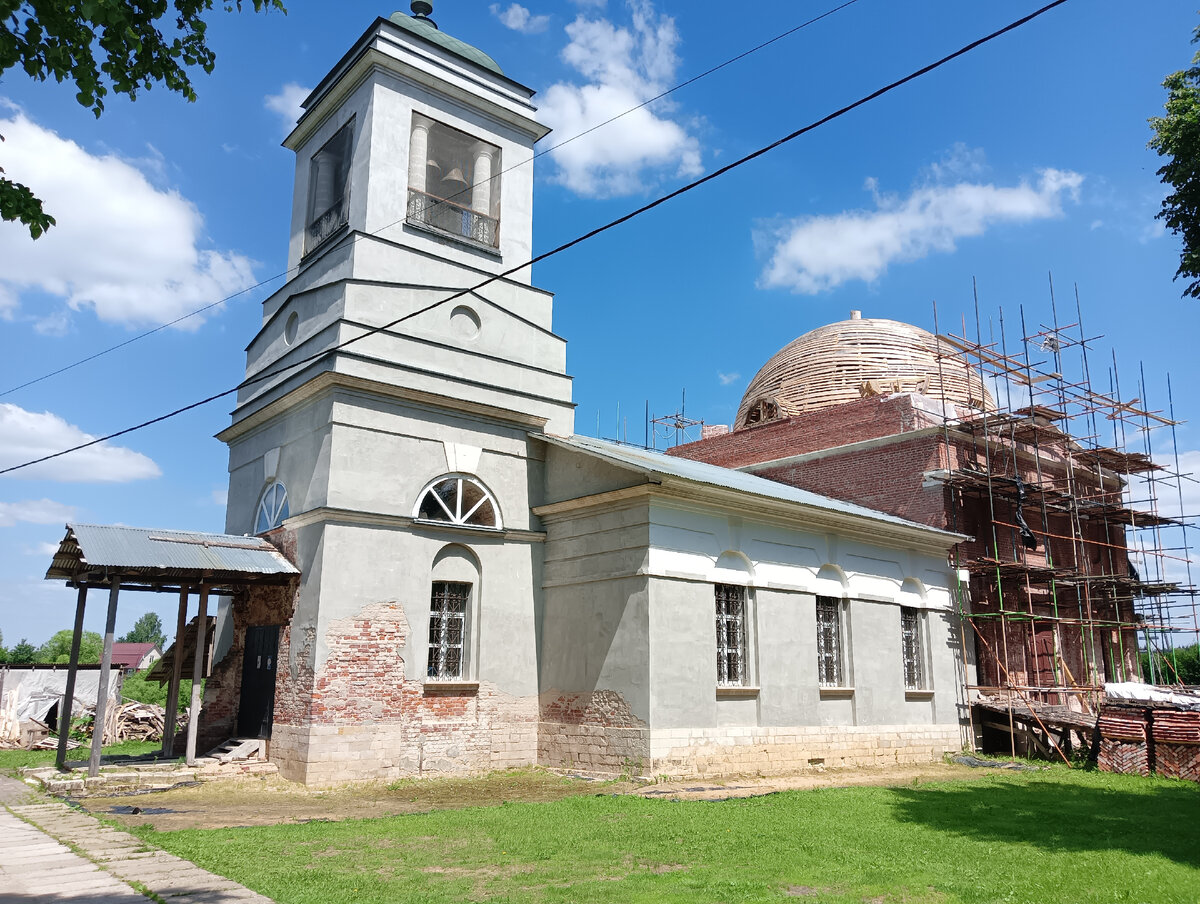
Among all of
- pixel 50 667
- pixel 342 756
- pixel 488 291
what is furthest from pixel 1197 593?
pixel 50 667

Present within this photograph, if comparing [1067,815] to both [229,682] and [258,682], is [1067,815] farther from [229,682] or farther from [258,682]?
[229,682]

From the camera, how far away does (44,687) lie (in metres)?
29.5

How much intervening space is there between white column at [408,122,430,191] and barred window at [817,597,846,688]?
1214cm

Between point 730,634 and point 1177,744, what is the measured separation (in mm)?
8699

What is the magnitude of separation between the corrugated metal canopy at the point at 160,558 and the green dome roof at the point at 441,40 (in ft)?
36.5

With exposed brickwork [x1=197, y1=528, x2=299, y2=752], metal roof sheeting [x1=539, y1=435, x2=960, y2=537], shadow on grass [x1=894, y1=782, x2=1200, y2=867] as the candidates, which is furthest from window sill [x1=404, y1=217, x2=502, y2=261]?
shadow on grass [x1=894, y1=782, x2=1200, y2=867]

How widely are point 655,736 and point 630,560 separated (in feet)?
9.90

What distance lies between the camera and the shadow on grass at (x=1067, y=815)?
34.3 feet

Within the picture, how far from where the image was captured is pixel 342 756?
15.1 meters

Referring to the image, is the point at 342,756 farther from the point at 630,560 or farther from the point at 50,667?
the point at 50,667

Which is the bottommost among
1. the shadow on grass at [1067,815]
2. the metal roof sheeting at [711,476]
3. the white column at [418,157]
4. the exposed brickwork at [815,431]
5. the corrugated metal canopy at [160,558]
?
the shadow on grass at [1067,815]

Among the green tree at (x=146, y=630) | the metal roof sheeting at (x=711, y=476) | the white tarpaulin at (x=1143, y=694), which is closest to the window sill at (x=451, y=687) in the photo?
the metal roof sheeting at (x=711, y=476)

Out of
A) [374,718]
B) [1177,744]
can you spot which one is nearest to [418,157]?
[374,718]

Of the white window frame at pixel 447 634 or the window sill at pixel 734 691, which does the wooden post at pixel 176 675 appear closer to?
the white window frame at pixel 447 634
